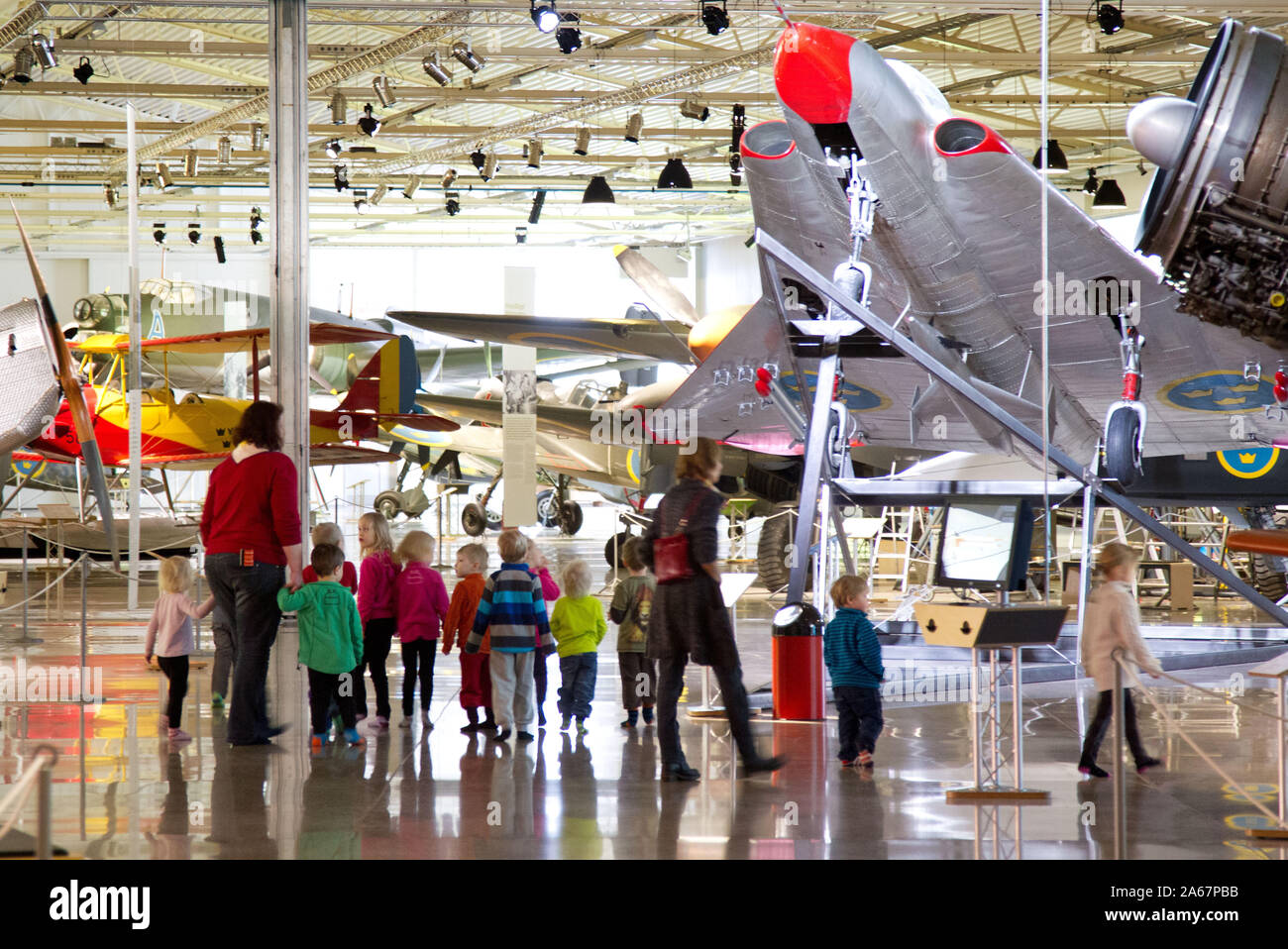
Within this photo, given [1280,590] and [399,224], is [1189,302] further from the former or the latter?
[399,224]

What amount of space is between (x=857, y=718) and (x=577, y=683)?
152 centimetres

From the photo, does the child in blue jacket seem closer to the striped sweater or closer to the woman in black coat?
the woman in black coat

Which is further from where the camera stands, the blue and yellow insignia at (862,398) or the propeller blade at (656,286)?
the propeller blade at (656,286)

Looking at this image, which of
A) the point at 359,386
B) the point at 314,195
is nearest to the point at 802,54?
the point at 359,386

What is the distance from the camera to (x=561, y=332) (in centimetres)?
1215

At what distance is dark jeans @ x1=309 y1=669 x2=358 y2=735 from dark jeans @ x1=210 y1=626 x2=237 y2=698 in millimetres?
361

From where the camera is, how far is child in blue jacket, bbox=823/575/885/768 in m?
4.92

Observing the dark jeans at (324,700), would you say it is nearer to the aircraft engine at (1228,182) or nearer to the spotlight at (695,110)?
the aircraft engine at (1228,182)

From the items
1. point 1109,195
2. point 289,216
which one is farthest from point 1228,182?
point 1109,195

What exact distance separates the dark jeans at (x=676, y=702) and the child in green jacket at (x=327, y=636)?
4.69 ft

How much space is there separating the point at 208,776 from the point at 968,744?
321 cm

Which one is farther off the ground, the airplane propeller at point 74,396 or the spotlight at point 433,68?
the spotlight at point 433,68

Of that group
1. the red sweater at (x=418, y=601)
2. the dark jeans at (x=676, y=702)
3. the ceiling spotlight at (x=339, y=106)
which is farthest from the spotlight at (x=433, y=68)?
the dark jeans at (x=676, y=702)

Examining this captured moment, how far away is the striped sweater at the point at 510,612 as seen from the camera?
5414 mm
